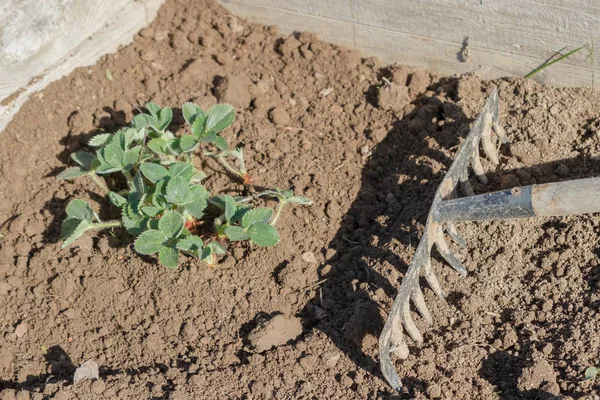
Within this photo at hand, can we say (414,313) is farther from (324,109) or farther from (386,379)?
(324,109)

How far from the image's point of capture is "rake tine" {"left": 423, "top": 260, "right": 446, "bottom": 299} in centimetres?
265

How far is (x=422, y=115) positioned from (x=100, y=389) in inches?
68.7

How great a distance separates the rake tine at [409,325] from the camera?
2.57 m

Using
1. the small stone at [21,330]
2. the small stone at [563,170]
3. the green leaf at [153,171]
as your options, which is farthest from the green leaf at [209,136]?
the small stone at [563,170]

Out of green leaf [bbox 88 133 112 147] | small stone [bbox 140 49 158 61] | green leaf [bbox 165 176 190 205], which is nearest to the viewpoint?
green leaf [bbox 165 176 190 205]

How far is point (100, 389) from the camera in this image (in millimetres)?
2600

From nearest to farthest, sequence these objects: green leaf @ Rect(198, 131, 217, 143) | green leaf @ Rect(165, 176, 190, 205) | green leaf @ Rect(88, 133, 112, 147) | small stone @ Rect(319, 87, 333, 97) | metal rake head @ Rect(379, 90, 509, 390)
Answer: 1. metal rake head @ Rect(379, 90, 509, 390)
2. green leaf @ Rect(165, 176, 190, 205)
3. green leaf @ Rect(198, 131, 217, 143)
4. green leaf @ Rect(88, 133, 112, 147)
5. small stone @ Rect(319, 87, 333, 97)

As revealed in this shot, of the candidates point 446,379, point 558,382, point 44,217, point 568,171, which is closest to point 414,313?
point 446,379

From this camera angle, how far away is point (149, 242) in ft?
8.89

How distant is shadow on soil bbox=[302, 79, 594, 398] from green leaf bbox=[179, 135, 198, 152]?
2.24ft

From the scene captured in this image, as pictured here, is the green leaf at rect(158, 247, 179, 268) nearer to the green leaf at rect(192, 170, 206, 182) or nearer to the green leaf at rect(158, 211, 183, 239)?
the green leaf at rect(158, 211, 183, 239)

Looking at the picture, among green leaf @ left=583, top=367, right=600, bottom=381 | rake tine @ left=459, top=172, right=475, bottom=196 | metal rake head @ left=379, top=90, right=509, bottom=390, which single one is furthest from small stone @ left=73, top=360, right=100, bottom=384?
green leaf @ left=583, top=367, right=600, bottom=381

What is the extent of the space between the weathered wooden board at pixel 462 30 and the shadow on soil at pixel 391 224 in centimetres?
17

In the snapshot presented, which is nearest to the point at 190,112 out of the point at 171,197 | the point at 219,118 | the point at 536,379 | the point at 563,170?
the point at 219,118
